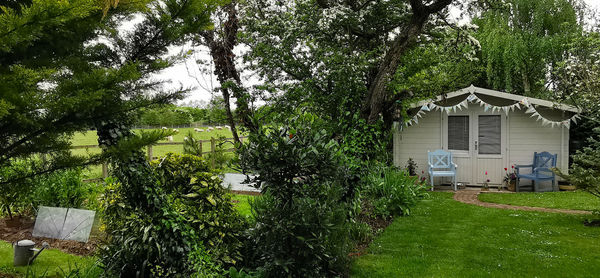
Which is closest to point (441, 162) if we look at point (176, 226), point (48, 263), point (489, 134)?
point (489, 134)

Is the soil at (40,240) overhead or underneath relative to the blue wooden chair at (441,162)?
underneath

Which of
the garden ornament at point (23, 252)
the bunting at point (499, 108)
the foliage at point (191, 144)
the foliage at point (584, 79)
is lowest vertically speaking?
the garden ornament at point (23, 252)

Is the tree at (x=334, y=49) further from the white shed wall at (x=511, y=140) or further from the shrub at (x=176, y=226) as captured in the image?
the white shed wall at (x=511, y=140)

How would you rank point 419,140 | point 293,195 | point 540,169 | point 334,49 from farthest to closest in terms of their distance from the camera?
1. point 419,140
2. point 540,169
3. point 334,49
4. point 293,195

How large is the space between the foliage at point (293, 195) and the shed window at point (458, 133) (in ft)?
25.5

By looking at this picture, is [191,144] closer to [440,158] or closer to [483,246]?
[483,246]

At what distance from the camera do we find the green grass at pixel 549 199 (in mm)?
7477

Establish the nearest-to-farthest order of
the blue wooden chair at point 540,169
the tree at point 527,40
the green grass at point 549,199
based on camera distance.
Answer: the green grass at point 549,199 → the blue wooden chair at point 540,169 → the tree at point 527,40

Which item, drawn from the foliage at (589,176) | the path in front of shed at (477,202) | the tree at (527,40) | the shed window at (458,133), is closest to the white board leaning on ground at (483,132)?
the shed window at (458,133)

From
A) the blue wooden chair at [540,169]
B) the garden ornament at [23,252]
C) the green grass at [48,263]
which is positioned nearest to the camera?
the green grass at [48,263]

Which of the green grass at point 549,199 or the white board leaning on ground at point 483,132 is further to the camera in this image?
the white board leaning on ground at point 483,132

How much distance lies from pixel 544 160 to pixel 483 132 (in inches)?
61.7

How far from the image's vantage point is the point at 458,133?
1014 centimetres

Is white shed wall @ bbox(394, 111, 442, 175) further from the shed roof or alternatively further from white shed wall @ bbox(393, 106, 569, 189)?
the shed roof
